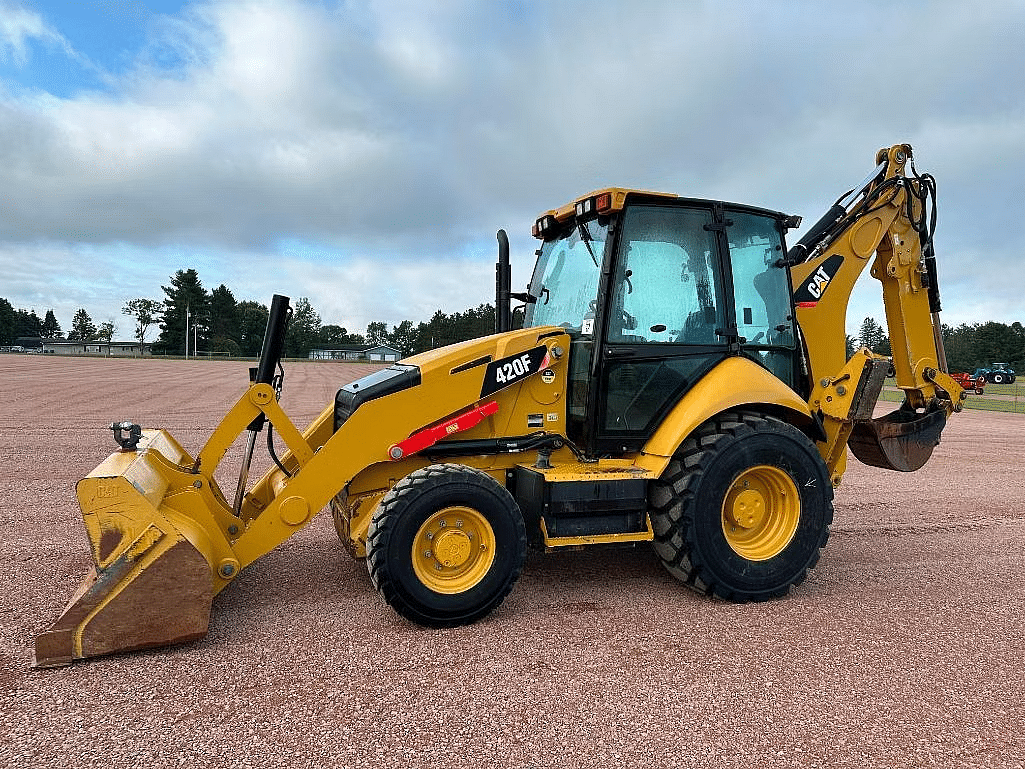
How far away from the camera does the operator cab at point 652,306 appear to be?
191 inches

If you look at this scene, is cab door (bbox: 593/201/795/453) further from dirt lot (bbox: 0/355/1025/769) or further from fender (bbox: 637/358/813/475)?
dirt lot (bbox: 0/355/1025/769)

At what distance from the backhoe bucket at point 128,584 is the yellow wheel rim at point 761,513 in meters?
3.24

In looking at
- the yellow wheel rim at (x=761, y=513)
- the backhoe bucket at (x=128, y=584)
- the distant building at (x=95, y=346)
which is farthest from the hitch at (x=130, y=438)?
the distant building at (x=95, y=346)

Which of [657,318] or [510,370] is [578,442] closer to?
[510,370]

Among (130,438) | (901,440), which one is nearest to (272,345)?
(130,438)

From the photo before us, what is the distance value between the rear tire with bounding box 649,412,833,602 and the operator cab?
45cm

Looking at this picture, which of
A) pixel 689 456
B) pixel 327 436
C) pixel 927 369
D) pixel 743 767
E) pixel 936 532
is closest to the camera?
pixel 743 767

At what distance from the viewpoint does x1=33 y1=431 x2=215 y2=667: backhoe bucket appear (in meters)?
3.58

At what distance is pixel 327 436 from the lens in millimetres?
5242

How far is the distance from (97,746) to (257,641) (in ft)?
3.50

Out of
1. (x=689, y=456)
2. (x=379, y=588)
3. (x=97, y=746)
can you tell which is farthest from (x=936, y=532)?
(x=97, y=746)

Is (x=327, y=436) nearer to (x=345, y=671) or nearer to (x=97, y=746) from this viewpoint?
(x=345, y=671)

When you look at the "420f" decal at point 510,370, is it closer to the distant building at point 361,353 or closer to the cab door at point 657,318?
the cab door at point 657,318

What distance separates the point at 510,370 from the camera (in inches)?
187
